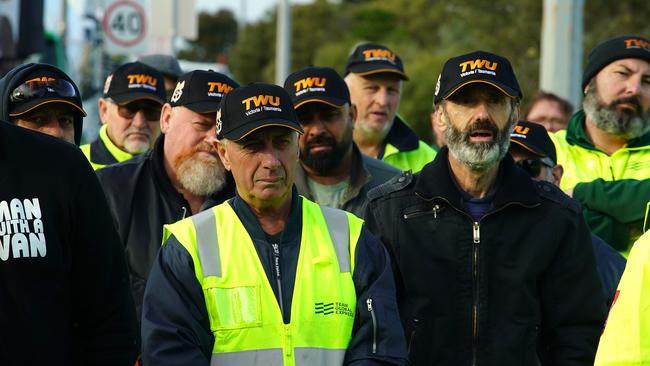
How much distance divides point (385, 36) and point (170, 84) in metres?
38.4

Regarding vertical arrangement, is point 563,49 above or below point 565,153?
above

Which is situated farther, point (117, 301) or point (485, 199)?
point (485, 199)

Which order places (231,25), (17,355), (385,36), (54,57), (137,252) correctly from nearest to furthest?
(17,355) → (137,252) → (54,57) → (385,36) → (231,25)

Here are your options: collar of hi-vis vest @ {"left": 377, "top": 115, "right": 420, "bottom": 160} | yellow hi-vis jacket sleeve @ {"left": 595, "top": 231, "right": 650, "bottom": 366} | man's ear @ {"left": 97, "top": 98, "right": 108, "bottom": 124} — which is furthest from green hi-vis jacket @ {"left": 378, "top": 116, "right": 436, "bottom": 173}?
yellow hi-vis jacket sleeve @ {"left": 595, "top": 231, "right": 650, "bottom": 366}

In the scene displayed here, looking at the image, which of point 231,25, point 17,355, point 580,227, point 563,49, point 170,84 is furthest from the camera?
point 231,25

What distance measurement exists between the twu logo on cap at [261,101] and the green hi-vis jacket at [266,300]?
0.53m

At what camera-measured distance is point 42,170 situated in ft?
12.7

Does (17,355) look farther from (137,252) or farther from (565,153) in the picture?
(565,153)

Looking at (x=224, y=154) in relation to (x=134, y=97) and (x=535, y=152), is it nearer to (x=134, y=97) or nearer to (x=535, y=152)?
(x=535, y=152)

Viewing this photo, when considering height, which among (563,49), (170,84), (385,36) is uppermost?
(385,36)

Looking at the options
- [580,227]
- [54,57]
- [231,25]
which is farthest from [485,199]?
[231,25]

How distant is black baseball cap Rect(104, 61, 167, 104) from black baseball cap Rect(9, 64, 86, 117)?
88.7 inches

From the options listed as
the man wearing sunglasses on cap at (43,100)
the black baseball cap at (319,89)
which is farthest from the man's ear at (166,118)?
the man wearing sunglasses on cap at (43,100)

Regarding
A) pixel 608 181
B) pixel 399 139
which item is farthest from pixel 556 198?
pixel 399 139
